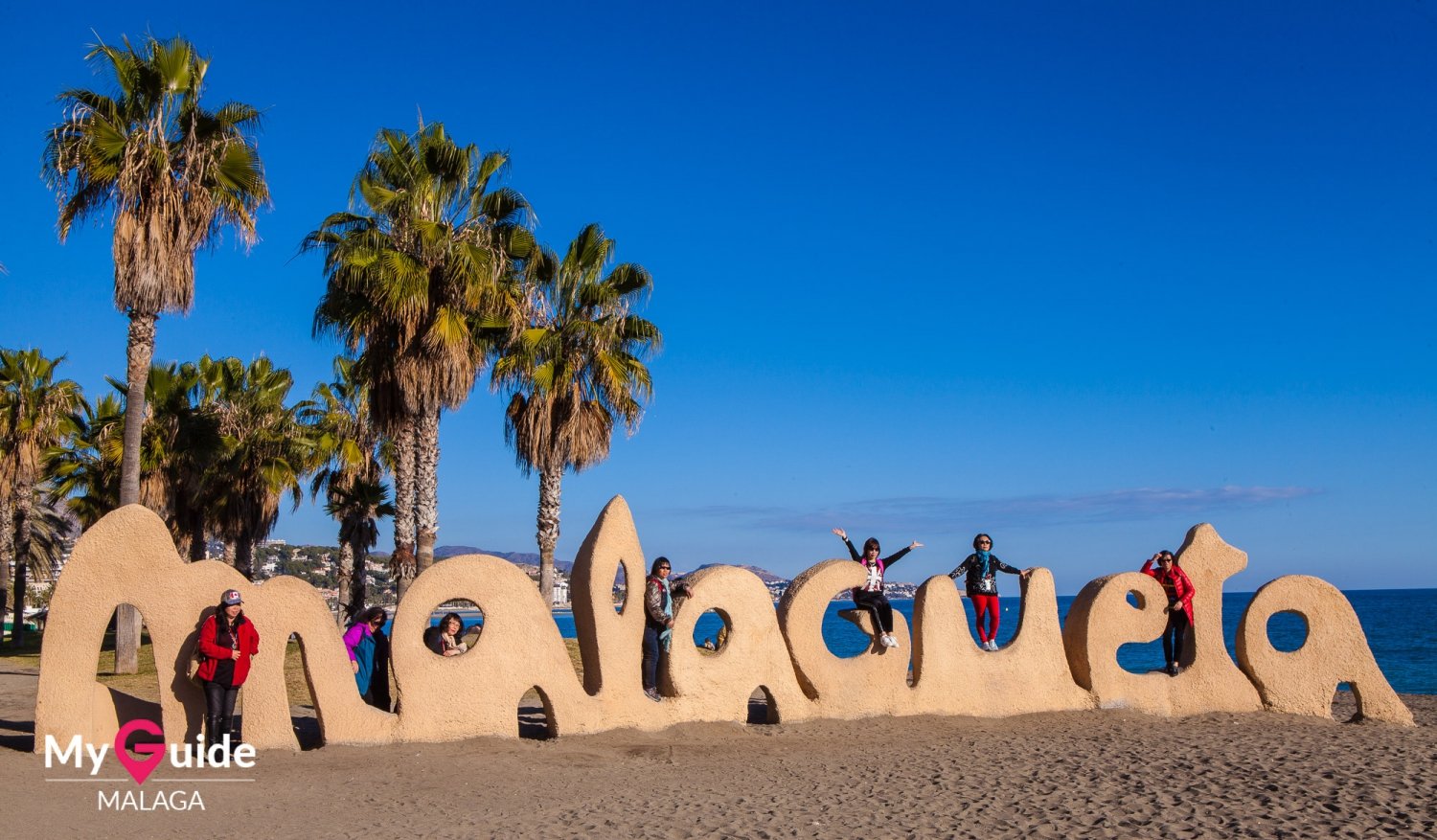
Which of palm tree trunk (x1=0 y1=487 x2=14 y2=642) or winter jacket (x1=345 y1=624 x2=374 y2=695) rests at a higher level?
palm tree trunk (x1=0 y1=487 x2=14 y2=642)

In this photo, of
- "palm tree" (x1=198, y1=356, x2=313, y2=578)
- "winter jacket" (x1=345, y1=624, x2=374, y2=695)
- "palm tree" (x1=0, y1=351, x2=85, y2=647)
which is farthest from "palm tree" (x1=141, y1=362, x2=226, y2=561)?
"winter jacket" (x1=345, y1=624, x2=374, y2=695)

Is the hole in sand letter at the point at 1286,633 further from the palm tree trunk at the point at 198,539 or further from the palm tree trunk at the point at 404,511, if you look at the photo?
the palm tree trunk at the point at 198,539

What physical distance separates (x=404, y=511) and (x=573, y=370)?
14.2ft

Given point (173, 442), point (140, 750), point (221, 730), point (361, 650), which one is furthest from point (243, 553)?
point (221, 730)

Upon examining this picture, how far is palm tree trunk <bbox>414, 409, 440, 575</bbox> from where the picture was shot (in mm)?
18531

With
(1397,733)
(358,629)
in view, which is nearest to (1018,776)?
(1397,733)

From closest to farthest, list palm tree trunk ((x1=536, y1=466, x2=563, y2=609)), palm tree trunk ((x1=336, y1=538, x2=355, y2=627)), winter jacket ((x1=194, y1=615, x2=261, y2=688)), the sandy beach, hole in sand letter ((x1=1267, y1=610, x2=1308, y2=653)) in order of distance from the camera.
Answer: the sandy beach, winter jacket ((x1=194, y1=615, x2=261, y2=688)), palm tree trunk ((x1=536, y1=466, x2=563, y2=609)), palm tree trunk ((x1=336, y1=538, x2=355, y2=627)), hole in sand letter ((x1=1267, y1=610, x2=1308, y2=653))

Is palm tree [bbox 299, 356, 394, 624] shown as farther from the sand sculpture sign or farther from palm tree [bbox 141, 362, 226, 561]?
the sand sculpture sign

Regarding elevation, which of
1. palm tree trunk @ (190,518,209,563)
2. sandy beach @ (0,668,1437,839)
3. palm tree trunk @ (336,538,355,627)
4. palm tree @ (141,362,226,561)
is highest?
palm tree @ (141,362,226,561)

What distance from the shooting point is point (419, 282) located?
58.2 ft

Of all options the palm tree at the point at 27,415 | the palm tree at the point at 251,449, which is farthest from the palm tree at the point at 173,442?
the palm tree at the point at 27,415

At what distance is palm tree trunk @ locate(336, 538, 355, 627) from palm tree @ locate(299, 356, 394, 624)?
114 mm

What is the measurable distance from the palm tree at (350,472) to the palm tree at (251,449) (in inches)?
40.6

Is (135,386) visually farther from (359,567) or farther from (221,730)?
(359,567)
